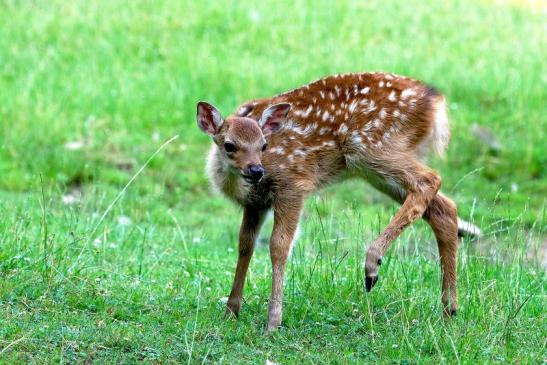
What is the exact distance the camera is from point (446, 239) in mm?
7086

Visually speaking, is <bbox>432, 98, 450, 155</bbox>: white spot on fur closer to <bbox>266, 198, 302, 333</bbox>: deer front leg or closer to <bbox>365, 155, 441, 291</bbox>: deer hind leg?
<bbox>365, 155, 441, 291</bbox>: deer hind leg

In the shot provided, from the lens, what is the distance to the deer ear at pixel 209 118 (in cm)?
700

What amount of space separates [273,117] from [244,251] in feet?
2.91

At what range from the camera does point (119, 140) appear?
1296 cm

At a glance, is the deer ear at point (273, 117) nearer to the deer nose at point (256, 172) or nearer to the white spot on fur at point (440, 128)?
the deer nose at point (256, 172)

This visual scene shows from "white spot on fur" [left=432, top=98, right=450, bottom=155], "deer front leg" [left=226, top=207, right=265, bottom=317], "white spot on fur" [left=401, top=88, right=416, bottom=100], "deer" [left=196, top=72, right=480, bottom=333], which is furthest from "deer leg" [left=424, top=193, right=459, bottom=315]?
"deer front leg" [left=226, top=207, right=265, bottom=317]

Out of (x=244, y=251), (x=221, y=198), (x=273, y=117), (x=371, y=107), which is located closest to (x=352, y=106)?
(x=371, y=107)

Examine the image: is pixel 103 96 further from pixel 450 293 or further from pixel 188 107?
pixel 450 293

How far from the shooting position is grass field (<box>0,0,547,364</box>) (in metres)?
6.16

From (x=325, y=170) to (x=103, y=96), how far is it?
7.06m

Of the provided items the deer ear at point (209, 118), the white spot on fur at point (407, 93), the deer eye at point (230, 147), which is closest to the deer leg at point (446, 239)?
the white spot on fur at point (407, 93)

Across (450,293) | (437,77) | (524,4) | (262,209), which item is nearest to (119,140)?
(437,77)

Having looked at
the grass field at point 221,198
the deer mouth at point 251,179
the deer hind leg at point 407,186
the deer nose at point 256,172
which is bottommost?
the grass field at point 221,198

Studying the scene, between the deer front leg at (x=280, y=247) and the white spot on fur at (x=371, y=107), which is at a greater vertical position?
the white spot on fur at (x=371, y=107)
